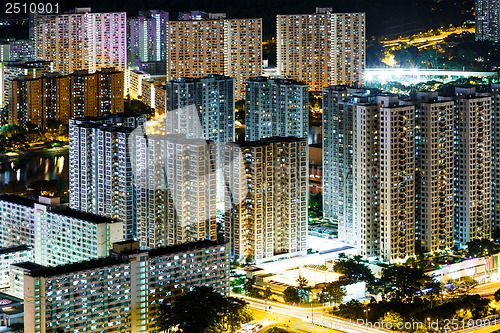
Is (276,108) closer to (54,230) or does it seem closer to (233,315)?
(54,230)

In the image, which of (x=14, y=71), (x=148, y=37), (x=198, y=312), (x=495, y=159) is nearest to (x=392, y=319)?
(x=198, y=312)

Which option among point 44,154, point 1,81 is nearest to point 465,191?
point 44,154

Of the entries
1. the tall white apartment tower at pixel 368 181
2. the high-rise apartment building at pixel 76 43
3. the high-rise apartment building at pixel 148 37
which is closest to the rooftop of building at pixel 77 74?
the high-rise apartment building at pixel 76 43

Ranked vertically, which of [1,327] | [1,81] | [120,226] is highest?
[1,81]

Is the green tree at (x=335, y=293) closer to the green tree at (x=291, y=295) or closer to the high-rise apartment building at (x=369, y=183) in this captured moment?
the green tree at (x=291, y=295)

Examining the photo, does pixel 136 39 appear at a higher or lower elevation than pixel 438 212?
higher

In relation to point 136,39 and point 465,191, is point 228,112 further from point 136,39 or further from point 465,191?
point 136,39
